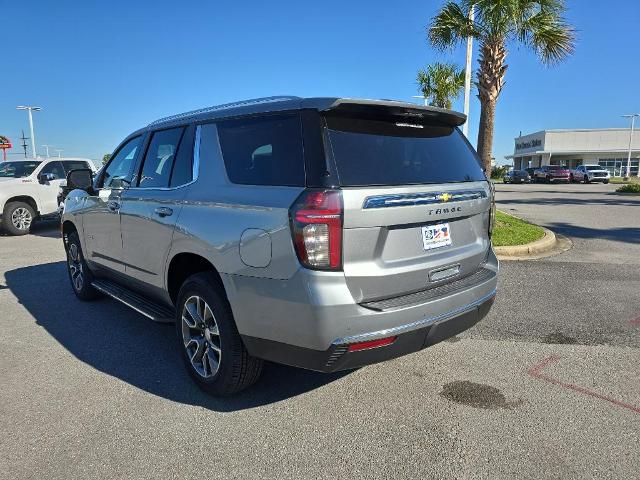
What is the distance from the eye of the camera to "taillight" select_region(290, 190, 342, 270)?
2.48 metres

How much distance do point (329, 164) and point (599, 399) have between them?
2.48 m

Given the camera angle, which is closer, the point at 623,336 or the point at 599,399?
the point at 599,399

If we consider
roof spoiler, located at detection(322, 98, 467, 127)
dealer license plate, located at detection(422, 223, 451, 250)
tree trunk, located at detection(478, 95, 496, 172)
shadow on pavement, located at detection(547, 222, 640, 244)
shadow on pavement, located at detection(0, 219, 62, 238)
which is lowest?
shadow on pavement, located at detection(0, 219, 62, 238)

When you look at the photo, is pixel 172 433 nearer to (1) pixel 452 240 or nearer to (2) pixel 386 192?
(2) pixel 386 192

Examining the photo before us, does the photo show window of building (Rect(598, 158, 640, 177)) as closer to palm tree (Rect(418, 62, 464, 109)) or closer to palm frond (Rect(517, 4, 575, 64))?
palm tree (Rect(418, 62, 464, 109))

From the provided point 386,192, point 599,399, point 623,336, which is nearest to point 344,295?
point 386,192

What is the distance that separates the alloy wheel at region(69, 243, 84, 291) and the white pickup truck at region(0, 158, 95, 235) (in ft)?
22.4

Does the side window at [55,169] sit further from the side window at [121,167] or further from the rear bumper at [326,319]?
the rear bumper at [326,319]

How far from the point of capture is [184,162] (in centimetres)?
356

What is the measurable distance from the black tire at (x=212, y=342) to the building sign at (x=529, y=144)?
238ft

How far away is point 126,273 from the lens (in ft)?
14.2

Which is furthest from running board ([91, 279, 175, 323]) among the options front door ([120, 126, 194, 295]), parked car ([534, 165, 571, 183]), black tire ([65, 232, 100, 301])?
parked car ([534, 165, 571, 183])

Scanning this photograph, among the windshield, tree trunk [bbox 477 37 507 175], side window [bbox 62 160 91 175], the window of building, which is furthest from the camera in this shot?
the window of building

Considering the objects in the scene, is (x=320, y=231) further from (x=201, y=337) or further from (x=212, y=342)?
(x=201, y=337)
